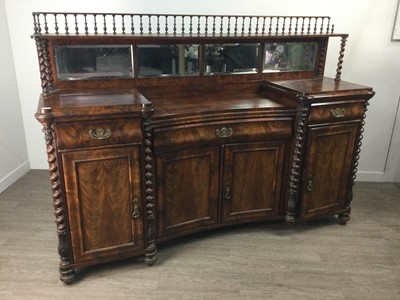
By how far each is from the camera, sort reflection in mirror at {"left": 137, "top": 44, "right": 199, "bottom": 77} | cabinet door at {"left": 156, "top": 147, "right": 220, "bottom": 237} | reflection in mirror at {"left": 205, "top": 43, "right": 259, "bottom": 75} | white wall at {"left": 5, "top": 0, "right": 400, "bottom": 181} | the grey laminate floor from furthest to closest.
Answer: white wall at {"left": 5, "top": 0, "right": 400, "bottom": 181}, reflection in mirror at {"left": 205, "top": 43, "right": 259, "bottom": 75}, reflection in mirror at {"left": 137, "top": 44, "right": 199, "bottom": 77}, cabinet door at {"left": 156, "top": 147, "right": 220, "bottom": 237}, the grey laminate floor

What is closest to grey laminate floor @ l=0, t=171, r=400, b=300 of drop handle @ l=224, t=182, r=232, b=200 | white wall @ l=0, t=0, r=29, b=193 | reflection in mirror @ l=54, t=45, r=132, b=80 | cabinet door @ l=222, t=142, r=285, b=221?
cabinet door @ l=222, t=142, r=285, b=221

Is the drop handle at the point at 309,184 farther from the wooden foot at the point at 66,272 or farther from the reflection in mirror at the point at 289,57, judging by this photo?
the wooden foot at the point at 66,272

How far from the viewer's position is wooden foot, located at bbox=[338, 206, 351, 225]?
96.7 inches

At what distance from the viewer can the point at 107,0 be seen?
2699mm

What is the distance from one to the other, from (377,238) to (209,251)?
3.70 feet

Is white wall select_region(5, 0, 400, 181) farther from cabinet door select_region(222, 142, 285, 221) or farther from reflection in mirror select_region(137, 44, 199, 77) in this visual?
Answer: cabinet door select_region(222, 142, 285, 221)

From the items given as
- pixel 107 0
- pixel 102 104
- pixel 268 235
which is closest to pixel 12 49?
pixel 107 0

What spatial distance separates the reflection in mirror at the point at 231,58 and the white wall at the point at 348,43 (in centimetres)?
53

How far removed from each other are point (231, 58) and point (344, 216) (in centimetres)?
134

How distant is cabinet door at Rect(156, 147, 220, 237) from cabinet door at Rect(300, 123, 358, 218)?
0.60 meters

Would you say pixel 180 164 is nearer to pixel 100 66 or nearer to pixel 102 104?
pixel 102 104

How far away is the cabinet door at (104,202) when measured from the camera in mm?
1707

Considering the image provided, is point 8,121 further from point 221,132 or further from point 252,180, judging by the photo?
point 252,180

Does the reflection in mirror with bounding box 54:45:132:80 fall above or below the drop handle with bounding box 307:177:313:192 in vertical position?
above
